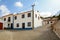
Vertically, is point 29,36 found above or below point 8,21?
below

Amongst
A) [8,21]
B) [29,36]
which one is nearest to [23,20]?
[8,21]

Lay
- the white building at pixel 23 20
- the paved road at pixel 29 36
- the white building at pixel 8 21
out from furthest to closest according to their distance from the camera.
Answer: the white building at pixel 8 21 → the white building at pixel 23 20 → the paved road at pixel 29 36

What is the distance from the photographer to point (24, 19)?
29391 millimetres

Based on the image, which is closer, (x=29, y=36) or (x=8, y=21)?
(x=29, y=36)

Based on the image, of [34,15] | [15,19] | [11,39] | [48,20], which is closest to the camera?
[11,39]

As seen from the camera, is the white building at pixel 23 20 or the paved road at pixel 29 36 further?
the white building at pixel 23 20

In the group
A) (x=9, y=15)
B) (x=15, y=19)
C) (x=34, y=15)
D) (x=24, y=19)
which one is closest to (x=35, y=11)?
(x=34, y=15)

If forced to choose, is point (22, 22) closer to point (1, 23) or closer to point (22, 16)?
point (22, 16)

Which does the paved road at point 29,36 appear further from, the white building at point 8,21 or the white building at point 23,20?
the white building at point 8,21

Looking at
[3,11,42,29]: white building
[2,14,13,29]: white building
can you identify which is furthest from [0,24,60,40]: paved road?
[2,14,13,29]: white building

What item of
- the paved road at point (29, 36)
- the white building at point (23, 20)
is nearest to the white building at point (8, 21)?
the white building at point (23, 20)

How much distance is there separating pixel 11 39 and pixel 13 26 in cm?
1807

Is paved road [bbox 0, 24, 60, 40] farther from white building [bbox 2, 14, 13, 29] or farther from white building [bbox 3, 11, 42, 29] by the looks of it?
white building [bbox 2, 14, 13, 29]

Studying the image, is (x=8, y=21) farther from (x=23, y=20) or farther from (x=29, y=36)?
(x=29, y=36)
